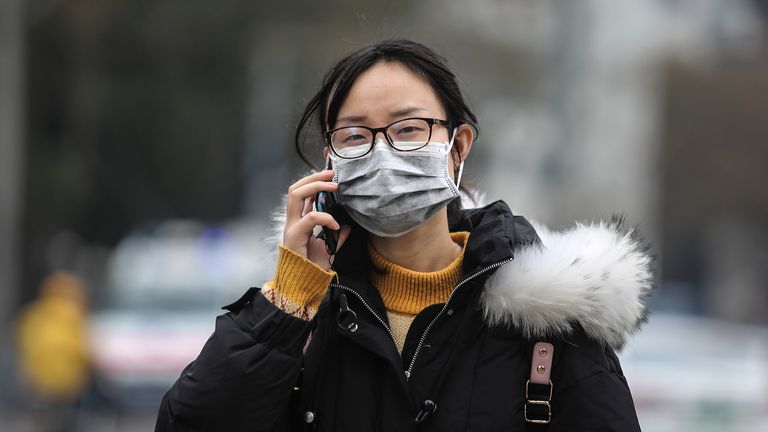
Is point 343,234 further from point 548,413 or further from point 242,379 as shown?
point 548,413

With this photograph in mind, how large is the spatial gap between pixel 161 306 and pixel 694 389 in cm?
651

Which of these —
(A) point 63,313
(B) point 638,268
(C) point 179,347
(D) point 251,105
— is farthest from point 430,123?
(D) point 251,105

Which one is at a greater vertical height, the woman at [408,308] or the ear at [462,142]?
the ear at [462,142]

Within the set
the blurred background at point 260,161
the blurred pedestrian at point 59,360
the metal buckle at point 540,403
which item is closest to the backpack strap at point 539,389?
the metal buckle at point 540,403

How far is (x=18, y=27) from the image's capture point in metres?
24.2

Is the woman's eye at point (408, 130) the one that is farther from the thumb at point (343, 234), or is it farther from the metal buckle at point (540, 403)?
the metal buckle at point (540, 403)

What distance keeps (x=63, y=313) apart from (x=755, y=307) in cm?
3092

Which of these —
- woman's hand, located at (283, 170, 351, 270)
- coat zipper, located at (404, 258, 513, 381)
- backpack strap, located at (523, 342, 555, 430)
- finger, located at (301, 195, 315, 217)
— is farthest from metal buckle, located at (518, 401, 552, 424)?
finger, located at (301, 195, 315, 217)

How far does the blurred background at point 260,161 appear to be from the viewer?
12.5 m

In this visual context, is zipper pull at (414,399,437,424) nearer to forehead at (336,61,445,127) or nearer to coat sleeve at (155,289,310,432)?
coat sleeve at (155,289,310,432)

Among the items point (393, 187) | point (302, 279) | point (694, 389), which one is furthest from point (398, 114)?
point (694, 389)

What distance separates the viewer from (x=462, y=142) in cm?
289

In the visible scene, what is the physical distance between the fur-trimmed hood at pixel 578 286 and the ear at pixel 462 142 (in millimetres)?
253

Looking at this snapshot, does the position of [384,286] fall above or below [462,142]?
below
